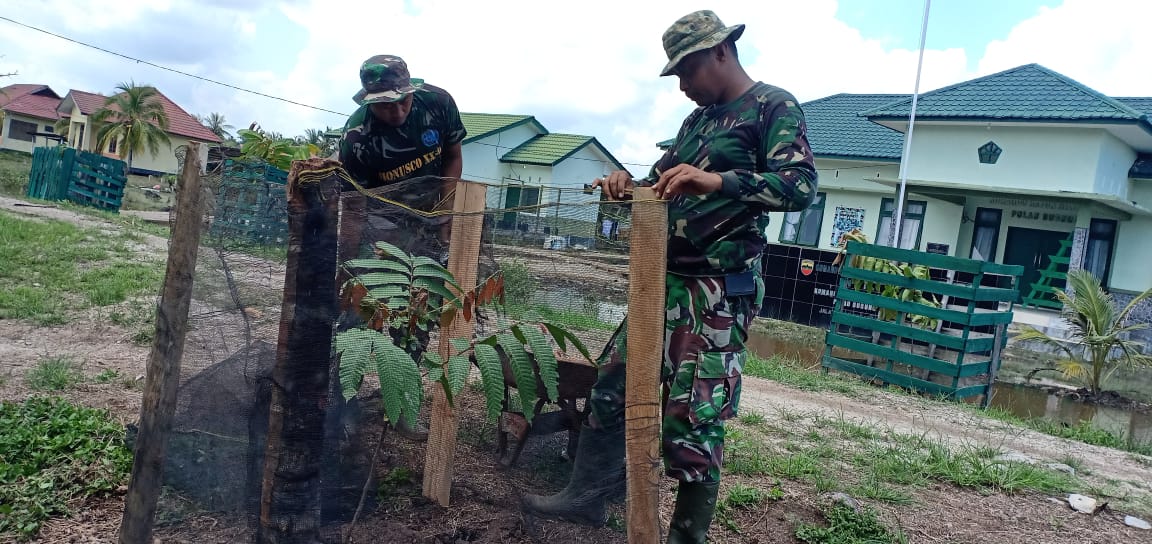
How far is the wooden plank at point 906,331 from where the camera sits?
7156 millimetres

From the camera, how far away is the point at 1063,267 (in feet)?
51.4

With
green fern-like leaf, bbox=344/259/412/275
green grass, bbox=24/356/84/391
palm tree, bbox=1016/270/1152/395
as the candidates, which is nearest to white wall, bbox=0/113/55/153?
green grass, bbox=24/356/84/391

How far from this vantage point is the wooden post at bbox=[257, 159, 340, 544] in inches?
81.2

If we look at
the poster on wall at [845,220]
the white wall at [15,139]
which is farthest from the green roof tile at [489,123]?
the white wall at [15,139]

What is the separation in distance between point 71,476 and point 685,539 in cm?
211

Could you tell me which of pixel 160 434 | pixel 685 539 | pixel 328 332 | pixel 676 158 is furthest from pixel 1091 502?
pixel 160 434

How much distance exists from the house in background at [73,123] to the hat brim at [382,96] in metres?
36.0

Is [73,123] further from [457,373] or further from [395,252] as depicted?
[457,373]

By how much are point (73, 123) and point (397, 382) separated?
1763 inches

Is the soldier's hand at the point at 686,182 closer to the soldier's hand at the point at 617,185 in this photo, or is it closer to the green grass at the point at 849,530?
the soldier's hand at the point at 617,185

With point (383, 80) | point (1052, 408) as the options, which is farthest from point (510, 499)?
point (1052, 408)

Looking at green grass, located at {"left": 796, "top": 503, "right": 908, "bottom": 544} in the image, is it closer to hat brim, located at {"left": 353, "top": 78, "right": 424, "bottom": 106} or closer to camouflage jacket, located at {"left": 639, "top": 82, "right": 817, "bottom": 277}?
camouflage jacket, located at {"left": 639, "top": 82, "right": 817, "bottom": 277}

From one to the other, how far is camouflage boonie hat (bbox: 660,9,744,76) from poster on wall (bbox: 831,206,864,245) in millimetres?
17060

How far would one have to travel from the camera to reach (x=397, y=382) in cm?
193
